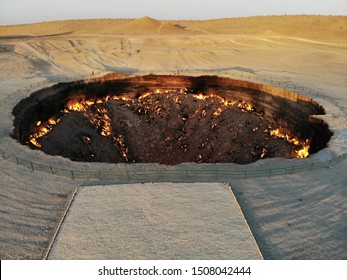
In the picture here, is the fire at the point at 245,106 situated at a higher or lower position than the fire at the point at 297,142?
higher

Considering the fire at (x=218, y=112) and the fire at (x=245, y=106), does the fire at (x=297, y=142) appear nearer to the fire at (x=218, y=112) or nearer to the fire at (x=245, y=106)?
the fire at (x=245, y=106)

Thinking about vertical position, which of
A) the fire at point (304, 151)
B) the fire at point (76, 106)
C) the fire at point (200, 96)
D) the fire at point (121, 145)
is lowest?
the fire at point (121, 145)

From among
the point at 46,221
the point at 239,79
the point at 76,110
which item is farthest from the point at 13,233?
the point at 239,79

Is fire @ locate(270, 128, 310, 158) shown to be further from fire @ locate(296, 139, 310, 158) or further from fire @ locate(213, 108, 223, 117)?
fire @ locate(213, 108, 223, 117)

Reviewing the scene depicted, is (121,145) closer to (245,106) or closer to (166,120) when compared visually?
(166,120)

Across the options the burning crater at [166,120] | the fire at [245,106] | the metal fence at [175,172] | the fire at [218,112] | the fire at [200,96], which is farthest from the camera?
the fire at [200,96]

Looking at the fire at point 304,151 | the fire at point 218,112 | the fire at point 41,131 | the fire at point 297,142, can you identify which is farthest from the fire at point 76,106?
the fire at point 304,151
